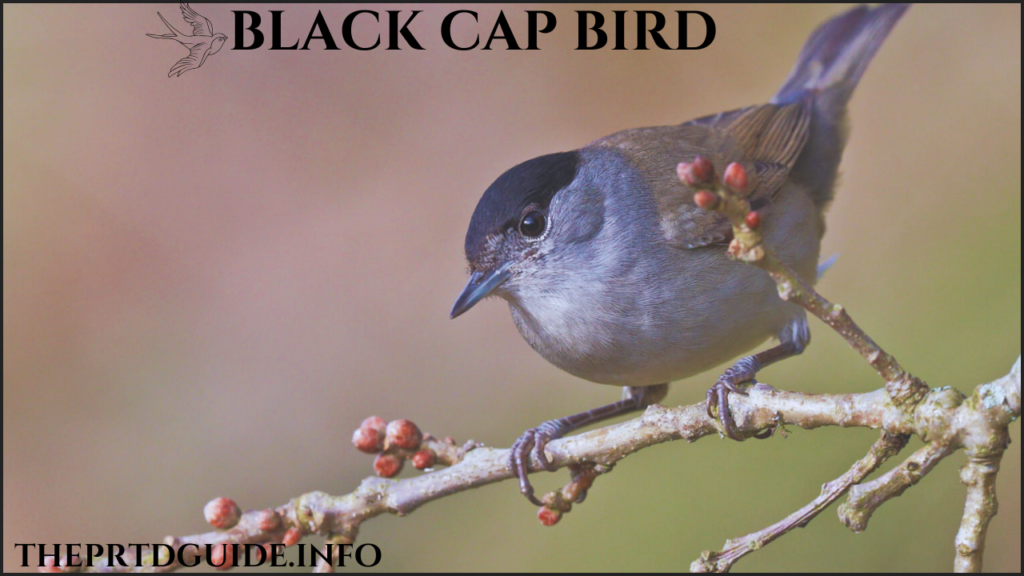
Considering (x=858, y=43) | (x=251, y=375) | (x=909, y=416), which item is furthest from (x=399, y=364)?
(x=909, y=416)

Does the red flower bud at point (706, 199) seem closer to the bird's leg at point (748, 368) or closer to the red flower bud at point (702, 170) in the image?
the red flower bud at point (702, 170)

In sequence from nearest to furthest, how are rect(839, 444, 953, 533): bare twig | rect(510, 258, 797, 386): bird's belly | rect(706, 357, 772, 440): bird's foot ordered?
rect(839, 444, 953, 533): bare twig, rect(706, 357, 772, 440): bird's foot, rect(510, 258, 797, 386): bird's belly

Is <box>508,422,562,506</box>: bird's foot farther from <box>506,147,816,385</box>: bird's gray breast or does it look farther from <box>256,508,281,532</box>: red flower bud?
<box>256,508,281,532</box>: red flower bud

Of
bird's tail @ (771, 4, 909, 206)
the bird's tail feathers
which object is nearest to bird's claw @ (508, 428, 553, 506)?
bird's tail @ (771, 4, 909, 206)

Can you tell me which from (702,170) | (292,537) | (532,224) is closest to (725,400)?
(532,224)

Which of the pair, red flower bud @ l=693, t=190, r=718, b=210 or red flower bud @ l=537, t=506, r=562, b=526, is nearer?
red flower bud @ l=693, t=190, r=718, b=210

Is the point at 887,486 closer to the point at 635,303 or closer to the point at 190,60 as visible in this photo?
the point at 635,303

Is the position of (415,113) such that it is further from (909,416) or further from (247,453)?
(909,416)
